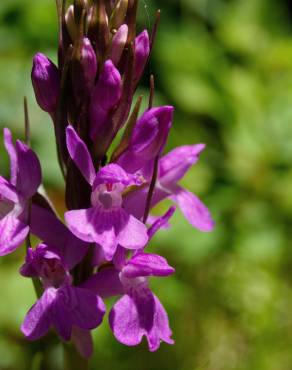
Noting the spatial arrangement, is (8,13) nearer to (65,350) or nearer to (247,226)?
(247,226)

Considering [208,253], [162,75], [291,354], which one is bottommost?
[291,354]

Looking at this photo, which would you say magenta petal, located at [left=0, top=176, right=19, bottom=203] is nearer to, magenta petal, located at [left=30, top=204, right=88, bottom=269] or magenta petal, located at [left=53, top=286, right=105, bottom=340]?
magenta petal, located at [left=30, top=204, right=88, bottom=269]

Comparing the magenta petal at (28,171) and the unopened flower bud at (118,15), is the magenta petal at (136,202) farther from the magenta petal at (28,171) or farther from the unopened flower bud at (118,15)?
the unopened flower bud at (118,15)

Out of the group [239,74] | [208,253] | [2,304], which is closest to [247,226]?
[208,253]

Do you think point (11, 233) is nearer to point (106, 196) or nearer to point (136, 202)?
point (106, 196)

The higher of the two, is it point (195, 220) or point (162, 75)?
point (195, 220)

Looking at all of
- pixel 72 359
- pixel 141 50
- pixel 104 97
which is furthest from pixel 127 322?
pixel 141 50
